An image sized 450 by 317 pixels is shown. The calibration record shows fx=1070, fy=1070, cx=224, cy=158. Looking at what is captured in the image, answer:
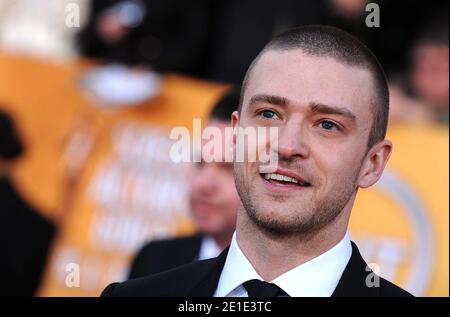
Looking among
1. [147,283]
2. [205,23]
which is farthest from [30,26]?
[147,283]

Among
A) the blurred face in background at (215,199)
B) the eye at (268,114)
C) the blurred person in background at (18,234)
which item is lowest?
the blurred person in background at (18,234)

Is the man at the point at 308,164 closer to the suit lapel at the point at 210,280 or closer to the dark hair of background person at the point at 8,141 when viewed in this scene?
the suit lapel at the point at 210,280

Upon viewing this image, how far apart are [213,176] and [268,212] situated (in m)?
2.32

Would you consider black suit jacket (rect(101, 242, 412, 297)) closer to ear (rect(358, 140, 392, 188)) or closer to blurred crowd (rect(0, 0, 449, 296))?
ear (rect(358, 140, 392, 188))

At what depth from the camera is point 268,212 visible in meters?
2.42

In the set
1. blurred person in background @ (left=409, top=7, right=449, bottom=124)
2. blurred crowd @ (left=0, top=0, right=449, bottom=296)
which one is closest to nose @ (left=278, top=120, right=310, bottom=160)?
blurred crowd @ (left=0, top=0, right=449, bottom=296)

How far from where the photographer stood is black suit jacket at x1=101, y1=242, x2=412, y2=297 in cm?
256

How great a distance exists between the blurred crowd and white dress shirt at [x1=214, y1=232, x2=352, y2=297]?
10.7 feet

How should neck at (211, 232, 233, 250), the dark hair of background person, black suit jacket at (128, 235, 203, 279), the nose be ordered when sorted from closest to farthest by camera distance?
the nose, black suit jacket at (128, 235, 203, 279), neck at (211, 232, 233, 250), the dark hair of background person

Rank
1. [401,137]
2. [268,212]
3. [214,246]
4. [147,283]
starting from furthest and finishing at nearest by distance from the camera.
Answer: [401,137]
[214,246]
[147,283]
[268,212]

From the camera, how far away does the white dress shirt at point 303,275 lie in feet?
8.19

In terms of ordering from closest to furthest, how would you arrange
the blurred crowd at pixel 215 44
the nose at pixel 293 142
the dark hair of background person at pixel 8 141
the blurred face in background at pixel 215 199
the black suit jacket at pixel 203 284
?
1. the nose at pixel 293 142
2. the black suit jacket at pixel 203 284
3. the blurred face in background at pixel 215 199
4. the blurred crowd at pixel 215 44
5. the dark hair of background person at pixel 8 141

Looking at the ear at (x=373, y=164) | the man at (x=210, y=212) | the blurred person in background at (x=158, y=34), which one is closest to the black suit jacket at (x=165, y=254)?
the man at (x=210, y=212)
